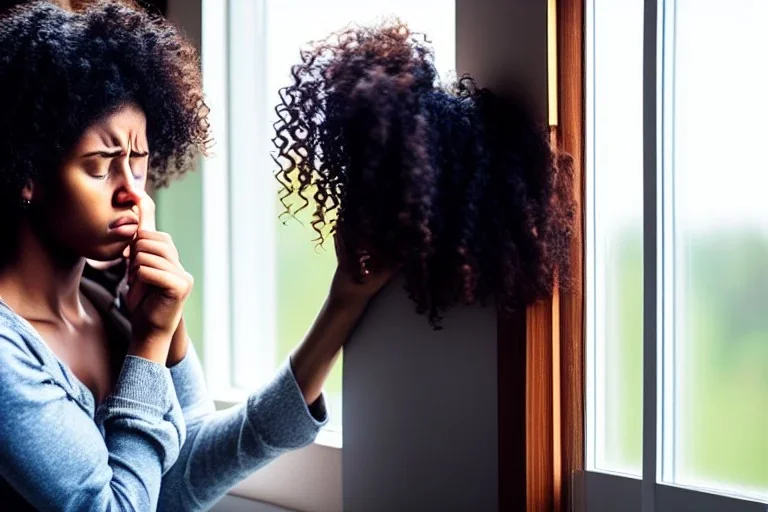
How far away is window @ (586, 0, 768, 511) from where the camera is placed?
818 mm

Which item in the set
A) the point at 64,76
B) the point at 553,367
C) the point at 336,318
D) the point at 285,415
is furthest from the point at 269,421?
the point at 64,76

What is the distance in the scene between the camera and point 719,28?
83cm

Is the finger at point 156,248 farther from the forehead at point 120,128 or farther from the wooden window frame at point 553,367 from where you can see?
the wooden window frame at point 553,367

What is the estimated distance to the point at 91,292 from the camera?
1.13 metres

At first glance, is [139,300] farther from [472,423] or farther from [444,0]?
[444,0]

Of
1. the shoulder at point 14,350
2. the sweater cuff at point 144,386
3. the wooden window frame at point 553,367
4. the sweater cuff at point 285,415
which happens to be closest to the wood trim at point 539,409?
the wooden window frame at point 553,367

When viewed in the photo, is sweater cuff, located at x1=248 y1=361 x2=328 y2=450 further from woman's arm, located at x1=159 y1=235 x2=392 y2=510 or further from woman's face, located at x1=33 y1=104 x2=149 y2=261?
woman's face, located at x1=33 y1=104 x2=149 y2=261

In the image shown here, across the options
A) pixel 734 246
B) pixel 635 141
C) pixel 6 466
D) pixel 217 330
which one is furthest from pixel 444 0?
pixel 6 466

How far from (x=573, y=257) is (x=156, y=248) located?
0.51m

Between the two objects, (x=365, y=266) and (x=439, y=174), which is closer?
(x=439, y=174)

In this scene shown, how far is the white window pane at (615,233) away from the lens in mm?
922

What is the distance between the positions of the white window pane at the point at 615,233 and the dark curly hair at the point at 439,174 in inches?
2.0

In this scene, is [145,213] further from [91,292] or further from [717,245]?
[717,245]

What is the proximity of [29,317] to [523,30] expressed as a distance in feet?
2.20
